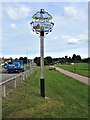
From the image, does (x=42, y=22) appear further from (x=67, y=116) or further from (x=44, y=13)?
(x=67, y=116)

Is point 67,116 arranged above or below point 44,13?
below

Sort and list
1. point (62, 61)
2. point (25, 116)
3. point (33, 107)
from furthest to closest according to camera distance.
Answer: point (62, 61) → point (33, 107) → point (25, 116)

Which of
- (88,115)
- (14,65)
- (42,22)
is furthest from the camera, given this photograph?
(14,65)

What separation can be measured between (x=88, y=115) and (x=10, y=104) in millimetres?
2732

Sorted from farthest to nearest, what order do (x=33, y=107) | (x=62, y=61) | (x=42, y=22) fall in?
(x=62, y=61)
(x=42, y=22)
(x=33, y=107)

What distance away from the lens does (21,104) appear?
10.4m

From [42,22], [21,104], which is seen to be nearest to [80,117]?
[21,104]

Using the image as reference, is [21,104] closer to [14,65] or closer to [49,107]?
[49,107]

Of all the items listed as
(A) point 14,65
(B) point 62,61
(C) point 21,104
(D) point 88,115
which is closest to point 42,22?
(C) point 21,104

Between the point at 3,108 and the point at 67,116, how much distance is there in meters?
2.08

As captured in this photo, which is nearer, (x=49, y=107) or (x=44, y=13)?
(x=49, y=107)

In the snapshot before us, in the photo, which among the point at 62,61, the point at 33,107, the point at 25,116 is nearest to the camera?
the point at 25,116

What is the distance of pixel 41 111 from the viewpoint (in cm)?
938

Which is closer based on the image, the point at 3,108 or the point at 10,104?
the point at 3,108
